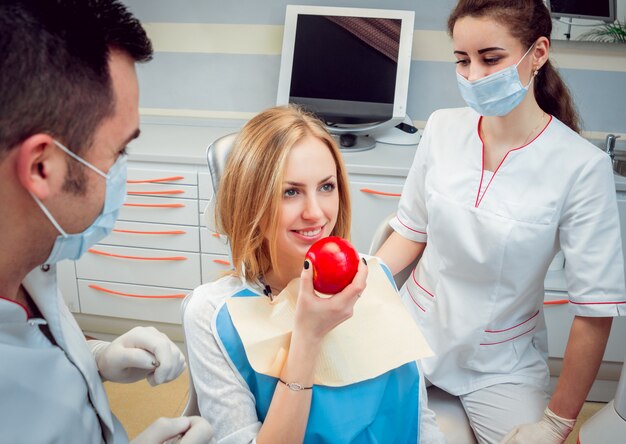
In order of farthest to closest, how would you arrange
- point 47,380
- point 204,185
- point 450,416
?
point 204,185 → point 450,416 → point 47,380

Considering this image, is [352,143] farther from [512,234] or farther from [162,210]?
[512,234]

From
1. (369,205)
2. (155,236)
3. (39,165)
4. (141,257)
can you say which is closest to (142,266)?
(141,257)

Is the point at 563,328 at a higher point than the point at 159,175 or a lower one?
lower

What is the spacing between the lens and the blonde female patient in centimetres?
105

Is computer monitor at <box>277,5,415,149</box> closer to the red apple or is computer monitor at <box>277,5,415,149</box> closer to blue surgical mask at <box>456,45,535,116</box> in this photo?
blue surgical mask at <box>456,45,535,116</box>

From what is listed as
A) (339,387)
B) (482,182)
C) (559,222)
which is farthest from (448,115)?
(339,387)

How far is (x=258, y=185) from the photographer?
1160 millimetres

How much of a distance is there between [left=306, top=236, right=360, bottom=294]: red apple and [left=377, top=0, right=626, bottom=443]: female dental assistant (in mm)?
555

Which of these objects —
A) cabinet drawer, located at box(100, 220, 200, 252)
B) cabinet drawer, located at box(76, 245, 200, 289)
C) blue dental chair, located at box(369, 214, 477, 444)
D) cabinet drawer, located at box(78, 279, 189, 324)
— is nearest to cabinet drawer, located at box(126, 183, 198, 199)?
cabinet drawer, located at box(100, 220, 200, 252)

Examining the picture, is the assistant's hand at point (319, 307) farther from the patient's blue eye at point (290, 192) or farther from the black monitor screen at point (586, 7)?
the black monitor screen at point (586, 7)

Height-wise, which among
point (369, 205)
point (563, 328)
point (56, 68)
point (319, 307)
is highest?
point (56, 68)

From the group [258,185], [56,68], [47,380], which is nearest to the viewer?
[56,68]

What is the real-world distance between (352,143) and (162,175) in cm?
82

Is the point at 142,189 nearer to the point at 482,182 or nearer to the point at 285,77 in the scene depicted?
the point at 285,77
